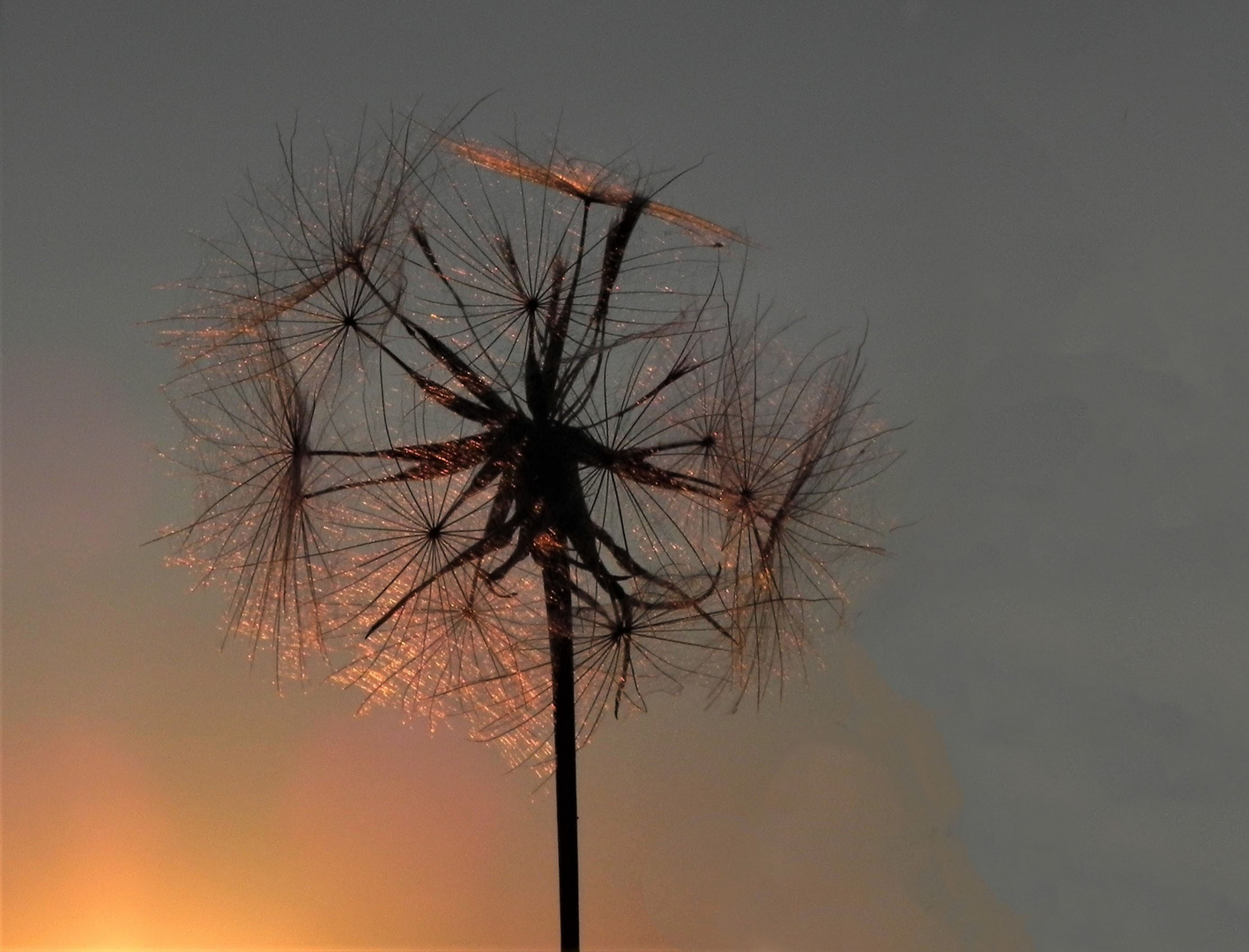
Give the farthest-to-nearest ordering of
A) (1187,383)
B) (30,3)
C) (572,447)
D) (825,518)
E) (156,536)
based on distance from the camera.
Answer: (30,3), (156,536), (1187,383), (825,518), (572,447)

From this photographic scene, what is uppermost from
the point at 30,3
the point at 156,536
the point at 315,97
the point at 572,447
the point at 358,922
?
the point at 30,3

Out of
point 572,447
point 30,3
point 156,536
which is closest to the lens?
point 572,447

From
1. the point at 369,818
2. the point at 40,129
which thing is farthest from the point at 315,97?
the point at 369,818

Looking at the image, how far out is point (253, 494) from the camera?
142cm

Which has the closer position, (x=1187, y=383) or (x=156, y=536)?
(x=1187, y=383)

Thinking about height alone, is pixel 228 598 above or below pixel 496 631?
above

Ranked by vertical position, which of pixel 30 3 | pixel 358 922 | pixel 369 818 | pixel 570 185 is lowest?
pixel 358 922

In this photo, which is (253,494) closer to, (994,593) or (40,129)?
(40,129)

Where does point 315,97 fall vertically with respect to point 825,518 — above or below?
above

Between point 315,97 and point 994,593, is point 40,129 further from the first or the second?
point 994,593

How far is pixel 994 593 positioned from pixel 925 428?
0.25 m

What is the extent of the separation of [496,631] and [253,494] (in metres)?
0.33

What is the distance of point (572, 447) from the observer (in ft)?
4.36

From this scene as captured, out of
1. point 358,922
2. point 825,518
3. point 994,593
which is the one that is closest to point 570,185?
point 825,518
